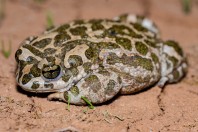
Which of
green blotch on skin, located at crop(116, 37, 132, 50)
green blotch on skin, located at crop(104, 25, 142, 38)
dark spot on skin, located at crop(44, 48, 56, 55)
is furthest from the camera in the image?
green blotch on skin, located at crop(104, 25, 142, 38)

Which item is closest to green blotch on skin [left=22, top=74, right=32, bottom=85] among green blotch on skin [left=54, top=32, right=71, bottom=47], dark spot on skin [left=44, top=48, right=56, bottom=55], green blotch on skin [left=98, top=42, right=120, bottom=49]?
dark spot on skin [left=44, top=48, right=56, bottom=55]

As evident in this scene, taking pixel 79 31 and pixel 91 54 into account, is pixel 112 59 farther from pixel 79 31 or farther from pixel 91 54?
pixel 79 31

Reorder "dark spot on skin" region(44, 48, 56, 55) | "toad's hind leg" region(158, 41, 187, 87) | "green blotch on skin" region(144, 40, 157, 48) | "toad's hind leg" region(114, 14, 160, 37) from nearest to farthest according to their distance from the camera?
"dark spot on skin" region(44, 48, 56, 55), "green blotch on skin" region(144, 40, 157, 48), "toad's hind leg" region(158, 41, 187, 87), "toad's hind leg" region(114, 14, 160, 37)

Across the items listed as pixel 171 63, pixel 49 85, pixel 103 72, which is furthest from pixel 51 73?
pixel 171 63

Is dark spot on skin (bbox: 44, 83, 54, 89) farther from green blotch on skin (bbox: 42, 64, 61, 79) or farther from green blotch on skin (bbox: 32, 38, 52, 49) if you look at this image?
green blotch on skin (bbox: 32, 38, 52, 49)

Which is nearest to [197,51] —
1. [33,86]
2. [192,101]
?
[192,101]

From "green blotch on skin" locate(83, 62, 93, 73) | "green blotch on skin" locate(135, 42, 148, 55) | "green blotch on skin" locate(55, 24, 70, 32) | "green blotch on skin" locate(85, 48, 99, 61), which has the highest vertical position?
"green blotch on skin" locate(55, 24, 70, 32)
